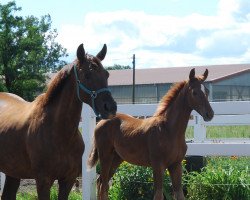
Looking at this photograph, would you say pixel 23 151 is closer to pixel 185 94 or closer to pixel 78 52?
pixel 78 52

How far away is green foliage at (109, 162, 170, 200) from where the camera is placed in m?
8.15

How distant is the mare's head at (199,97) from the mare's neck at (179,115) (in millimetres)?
123

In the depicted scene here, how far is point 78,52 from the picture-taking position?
499cm

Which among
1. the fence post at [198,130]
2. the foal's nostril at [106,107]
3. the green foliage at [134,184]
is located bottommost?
the green foliage at [134,184]

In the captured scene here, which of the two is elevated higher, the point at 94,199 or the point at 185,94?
the point at 185,94

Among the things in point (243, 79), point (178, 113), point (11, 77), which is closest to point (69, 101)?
point (178, 113)

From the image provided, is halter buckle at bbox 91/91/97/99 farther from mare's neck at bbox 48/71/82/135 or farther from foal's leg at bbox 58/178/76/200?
foal's leg at bbox 58/178/76/200

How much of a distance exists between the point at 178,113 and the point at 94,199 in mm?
2003

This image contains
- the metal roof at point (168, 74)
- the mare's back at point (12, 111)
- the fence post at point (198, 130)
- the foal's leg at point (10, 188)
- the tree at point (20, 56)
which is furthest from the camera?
the metal roof at point (168, 74)

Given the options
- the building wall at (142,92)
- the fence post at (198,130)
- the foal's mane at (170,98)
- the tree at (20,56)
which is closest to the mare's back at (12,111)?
the foal's mane at (170,98)

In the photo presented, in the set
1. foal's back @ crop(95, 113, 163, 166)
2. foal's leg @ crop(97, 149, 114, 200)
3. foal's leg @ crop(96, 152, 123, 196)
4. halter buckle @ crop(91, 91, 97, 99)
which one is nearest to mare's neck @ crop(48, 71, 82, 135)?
halter buckle @ crop(91, 91, 97, 99)

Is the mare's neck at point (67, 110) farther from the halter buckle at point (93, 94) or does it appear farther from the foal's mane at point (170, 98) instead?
the foal's mane at point (170, 98)

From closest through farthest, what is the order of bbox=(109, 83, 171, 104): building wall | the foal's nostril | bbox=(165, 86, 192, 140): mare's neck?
1. the foal's nostril
2. bbox=(165, 86, 192, 140): mare's neck
3. bbox=(109, 83, 171, 104): building wall

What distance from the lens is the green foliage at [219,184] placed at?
760 cm
